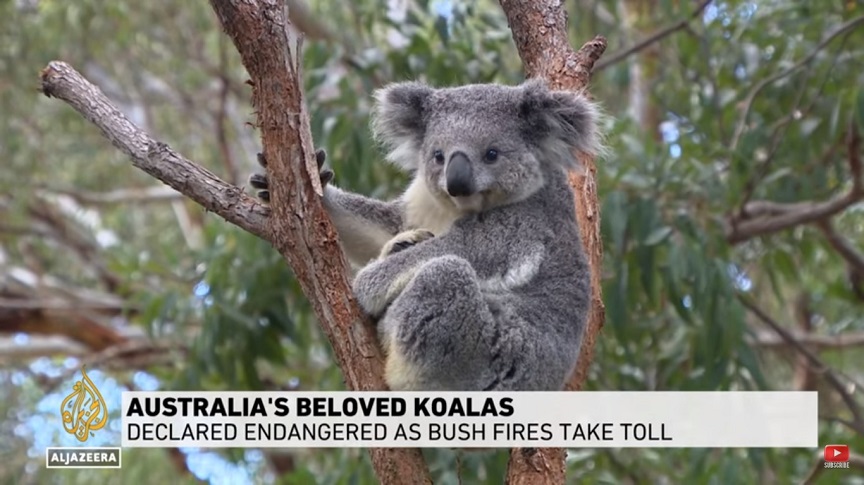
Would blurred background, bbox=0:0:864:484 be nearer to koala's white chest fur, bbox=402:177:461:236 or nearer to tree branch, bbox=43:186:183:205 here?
tree branch, bbox=43:186:183:205

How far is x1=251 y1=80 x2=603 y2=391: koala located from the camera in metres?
3.13

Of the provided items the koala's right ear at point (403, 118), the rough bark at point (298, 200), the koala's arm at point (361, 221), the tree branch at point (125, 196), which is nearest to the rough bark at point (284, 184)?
the rough bark at point (298, 200)

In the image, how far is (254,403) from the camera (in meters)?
3.31

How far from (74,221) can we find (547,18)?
6608 mm

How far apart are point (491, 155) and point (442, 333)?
677 mm

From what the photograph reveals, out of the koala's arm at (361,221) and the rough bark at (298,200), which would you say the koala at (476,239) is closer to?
the koala's arm at (361,221)

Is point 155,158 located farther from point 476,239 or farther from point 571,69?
point 571,69

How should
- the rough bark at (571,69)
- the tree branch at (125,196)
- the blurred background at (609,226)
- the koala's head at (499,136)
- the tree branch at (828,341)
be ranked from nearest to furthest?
1. the koala's head at (499,136)
2. the rough bark at (571,69)
3. the blurred background at (609,226)
4. the tree branch at (828,341)
5. the tree branch at (125,196)

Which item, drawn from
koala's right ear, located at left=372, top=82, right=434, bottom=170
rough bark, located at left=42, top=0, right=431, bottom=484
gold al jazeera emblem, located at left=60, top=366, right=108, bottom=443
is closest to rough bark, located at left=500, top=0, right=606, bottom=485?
koala's right ear, located at left=372, top=82, right=434, bottom=170

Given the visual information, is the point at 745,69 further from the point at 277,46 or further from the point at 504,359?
the point at 277,46

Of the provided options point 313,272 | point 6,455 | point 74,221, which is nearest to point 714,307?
point 313,272

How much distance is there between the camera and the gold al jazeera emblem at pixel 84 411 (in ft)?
13.2

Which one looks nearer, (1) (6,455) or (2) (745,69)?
(2) (745,69)

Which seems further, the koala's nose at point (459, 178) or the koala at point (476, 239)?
the koala's nose at point (459, 178)
